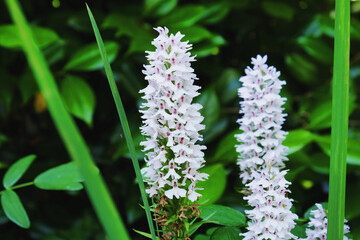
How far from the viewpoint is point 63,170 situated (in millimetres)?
625

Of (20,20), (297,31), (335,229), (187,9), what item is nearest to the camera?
(20,20)

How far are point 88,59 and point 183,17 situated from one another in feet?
0.72

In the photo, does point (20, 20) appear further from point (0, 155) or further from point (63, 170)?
point (0, 155)

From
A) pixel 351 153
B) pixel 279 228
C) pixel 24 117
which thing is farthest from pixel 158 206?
pixel 24 117

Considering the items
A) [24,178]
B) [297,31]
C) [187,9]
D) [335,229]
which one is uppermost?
[297,31]

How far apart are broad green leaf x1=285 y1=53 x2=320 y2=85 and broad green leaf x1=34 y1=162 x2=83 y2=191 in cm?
64

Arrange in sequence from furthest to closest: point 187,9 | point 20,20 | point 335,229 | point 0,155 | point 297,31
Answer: point 297,31 → point 0,155 → point 187,9 → point 335,229 → point 20,20

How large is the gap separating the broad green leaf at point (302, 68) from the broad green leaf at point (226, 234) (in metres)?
0.70

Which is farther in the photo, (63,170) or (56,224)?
(56,224)

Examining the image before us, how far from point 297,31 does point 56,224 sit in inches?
31.7

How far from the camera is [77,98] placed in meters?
0.86

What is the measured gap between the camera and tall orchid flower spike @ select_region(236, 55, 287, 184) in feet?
1.48

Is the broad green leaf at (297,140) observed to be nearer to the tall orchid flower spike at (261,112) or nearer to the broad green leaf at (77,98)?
the tall orchid flower spike at (261,112)

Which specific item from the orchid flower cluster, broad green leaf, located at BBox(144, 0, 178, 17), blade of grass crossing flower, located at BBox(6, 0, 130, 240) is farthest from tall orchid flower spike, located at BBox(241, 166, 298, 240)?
broad green leaf, located at BBox(144, 0, 178, 17)
